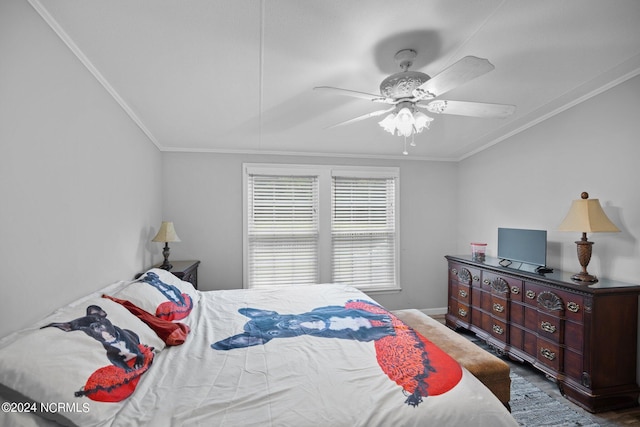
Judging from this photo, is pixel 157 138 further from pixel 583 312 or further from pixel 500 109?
pixel 583 312

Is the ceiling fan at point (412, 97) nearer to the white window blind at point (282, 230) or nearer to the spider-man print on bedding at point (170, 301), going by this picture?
the spider-man print on bedding at point (170, 301)

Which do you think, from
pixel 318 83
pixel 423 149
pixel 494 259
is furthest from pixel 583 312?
pixel 318 83

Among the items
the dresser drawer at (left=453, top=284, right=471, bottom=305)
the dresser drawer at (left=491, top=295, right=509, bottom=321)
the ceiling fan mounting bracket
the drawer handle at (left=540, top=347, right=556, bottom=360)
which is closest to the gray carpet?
the drawer handle at (left=540, top=347, right=556, bottom=360)

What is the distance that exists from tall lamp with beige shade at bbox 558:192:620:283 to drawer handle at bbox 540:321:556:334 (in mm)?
460

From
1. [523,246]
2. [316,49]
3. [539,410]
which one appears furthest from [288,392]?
[523,246]

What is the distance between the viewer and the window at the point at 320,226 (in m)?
4.02

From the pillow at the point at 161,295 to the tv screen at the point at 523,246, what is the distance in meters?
3.29

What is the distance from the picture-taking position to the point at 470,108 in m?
2.00

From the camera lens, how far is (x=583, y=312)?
2.34 m

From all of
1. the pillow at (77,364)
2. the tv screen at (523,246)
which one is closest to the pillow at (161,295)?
the pillow at (77,364)

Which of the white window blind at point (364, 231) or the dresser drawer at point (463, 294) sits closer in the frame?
the dresser drawer at point (463, 294)

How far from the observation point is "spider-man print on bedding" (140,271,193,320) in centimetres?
205

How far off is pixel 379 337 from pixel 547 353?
187 centimetres

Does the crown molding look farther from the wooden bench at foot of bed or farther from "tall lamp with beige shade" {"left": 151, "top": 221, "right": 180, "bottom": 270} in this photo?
the wooden bench at foot of bed
